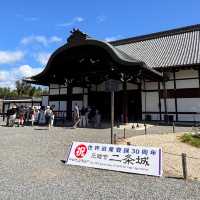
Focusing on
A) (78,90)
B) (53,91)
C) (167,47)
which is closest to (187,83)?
(167,47)

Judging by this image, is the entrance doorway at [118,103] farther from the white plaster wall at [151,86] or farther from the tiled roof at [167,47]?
the tiled roof at [167,47]

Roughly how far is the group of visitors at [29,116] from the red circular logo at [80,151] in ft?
29.5

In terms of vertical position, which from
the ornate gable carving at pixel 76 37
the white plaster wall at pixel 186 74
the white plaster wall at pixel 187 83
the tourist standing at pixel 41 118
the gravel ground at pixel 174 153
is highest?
the ornate gable carving at pixel 76 37

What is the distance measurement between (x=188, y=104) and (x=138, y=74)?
405cm

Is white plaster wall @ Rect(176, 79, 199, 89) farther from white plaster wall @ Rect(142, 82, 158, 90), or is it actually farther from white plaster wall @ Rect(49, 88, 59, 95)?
white plaster wall @ Rect(49, 88, 59, 95)

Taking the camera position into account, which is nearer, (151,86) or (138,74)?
(138,74)

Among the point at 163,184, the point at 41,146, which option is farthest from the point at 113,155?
the point at 41,146

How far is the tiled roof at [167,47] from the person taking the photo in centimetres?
1894

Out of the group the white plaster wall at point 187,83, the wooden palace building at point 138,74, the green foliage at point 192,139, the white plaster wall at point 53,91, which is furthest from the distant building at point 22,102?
the green foliage at point 192,139

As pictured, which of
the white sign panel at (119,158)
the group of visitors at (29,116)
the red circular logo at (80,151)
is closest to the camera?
the white sign panel at (119,158)

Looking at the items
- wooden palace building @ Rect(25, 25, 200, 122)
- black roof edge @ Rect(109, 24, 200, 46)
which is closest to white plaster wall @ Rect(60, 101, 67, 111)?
wooden palace building @ Rect(25, 25, 200, 122)

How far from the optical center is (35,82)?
2203 cm

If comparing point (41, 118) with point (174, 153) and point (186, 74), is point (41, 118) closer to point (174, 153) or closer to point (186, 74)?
point (186, 74)

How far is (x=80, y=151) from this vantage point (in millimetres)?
7668
